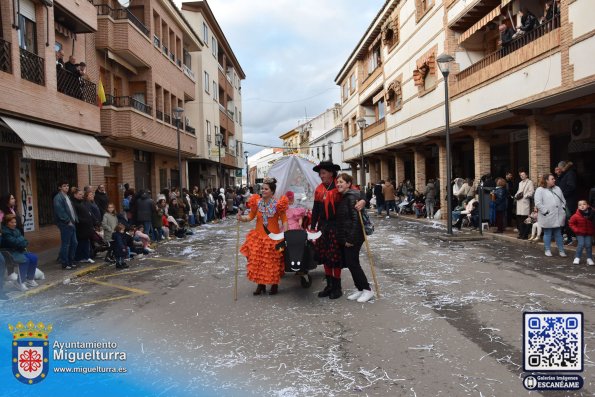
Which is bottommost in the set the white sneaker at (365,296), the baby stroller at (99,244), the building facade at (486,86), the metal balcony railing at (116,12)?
the white sneaker at (365,296)

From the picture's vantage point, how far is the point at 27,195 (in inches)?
543

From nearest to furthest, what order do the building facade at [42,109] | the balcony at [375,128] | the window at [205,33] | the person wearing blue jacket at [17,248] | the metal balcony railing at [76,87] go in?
the person wearing blue jacket at [17,248] → the building facade at [42,109] → the metal balcony railing at [76,87] → the balcony at [375,128] → the window at [205,33]

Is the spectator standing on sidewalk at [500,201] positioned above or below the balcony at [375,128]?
below

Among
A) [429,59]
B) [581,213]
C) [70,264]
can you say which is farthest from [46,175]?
[429,59]

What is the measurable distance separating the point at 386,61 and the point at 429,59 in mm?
7825

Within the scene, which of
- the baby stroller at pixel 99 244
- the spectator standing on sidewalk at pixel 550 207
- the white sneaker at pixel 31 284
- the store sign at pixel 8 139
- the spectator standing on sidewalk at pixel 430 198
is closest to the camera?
the white sneaker at pixel 31 284

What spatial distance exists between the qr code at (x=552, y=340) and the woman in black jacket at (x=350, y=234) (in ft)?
10.8

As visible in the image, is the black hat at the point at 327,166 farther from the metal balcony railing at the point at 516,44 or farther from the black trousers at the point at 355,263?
the metal balcony railing at the point at 516,44

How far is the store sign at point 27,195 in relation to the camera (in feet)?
44.3

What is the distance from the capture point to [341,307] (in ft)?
21.9

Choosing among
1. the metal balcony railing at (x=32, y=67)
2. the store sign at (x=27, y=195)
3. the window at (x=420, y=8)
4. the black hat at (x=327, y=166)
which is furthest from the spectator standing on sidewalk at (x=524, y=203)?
the store sign at (x=27, y=195)

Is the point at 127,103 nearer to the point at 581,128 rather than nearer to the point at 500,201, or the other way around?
the point at 500,201

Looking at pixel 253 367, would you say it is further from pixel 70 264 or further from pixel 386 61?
pixel 386 61

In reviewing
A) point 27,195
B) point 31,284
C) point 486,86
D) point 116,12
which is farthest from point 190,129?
point 31,284
